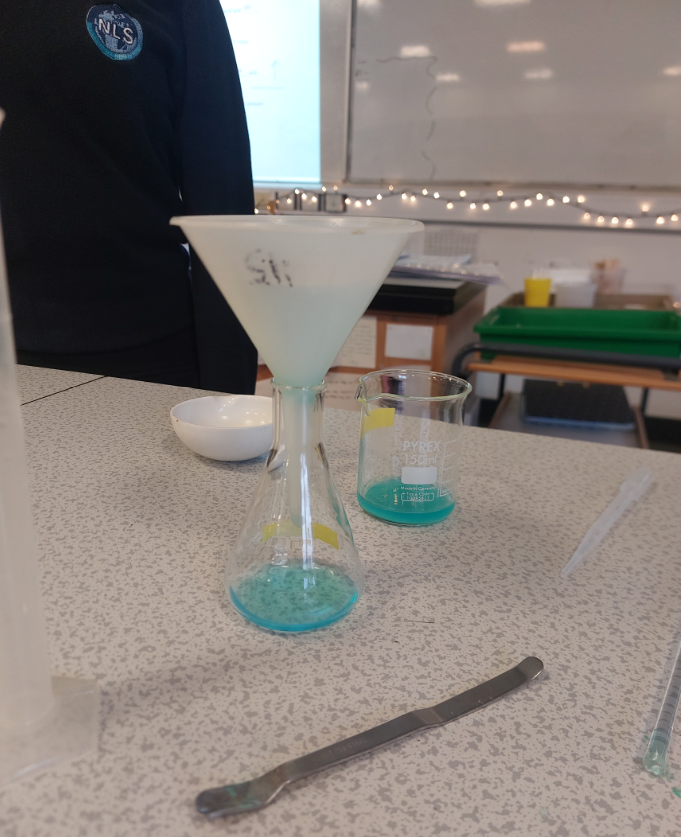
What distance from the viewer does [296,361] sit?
1.27ft

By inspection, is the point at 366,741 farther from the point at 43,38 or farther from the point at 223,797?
the point at 43,38

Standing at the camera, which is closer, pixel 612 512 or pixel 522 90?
pixel 612 512

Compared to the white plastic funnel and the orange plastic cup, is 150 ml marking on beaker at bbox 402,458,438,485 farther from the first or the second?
the orange plastic cup

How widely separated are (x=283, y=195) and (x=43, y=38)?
65.6 inches

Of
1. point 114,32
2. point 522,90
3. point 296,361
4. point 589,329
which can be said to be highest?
point 522,90

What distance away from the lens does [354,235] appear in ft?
1.05

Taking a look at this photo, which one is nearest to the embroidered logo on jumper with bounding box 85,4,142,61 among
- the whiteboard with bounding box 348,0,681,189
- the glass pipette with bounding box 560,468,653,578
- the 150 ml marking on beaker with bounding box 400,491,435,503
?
the 150 ml marking on beaker with bounding box 400,491,435,503

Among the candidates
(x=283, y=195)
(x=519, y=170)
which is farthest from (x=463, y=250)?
(x=283, y=195)

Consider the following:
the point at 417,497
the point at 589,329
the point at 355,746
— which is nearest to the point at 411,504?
the point at 417,497

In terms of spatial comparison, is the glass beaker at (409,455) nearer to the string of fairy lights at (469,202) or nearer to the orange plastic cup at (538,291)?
the orange plastic cup at (538,291)

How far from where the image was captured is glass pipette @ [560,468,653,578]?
51 centimetres

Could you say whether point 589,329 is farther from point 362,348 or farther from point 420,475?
point 420,475

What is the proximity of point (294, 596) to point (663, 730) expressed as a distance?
0.77ft

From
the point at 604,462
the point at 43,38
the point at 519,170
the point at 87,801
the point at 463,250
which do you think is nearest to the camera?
the point at 87,801
